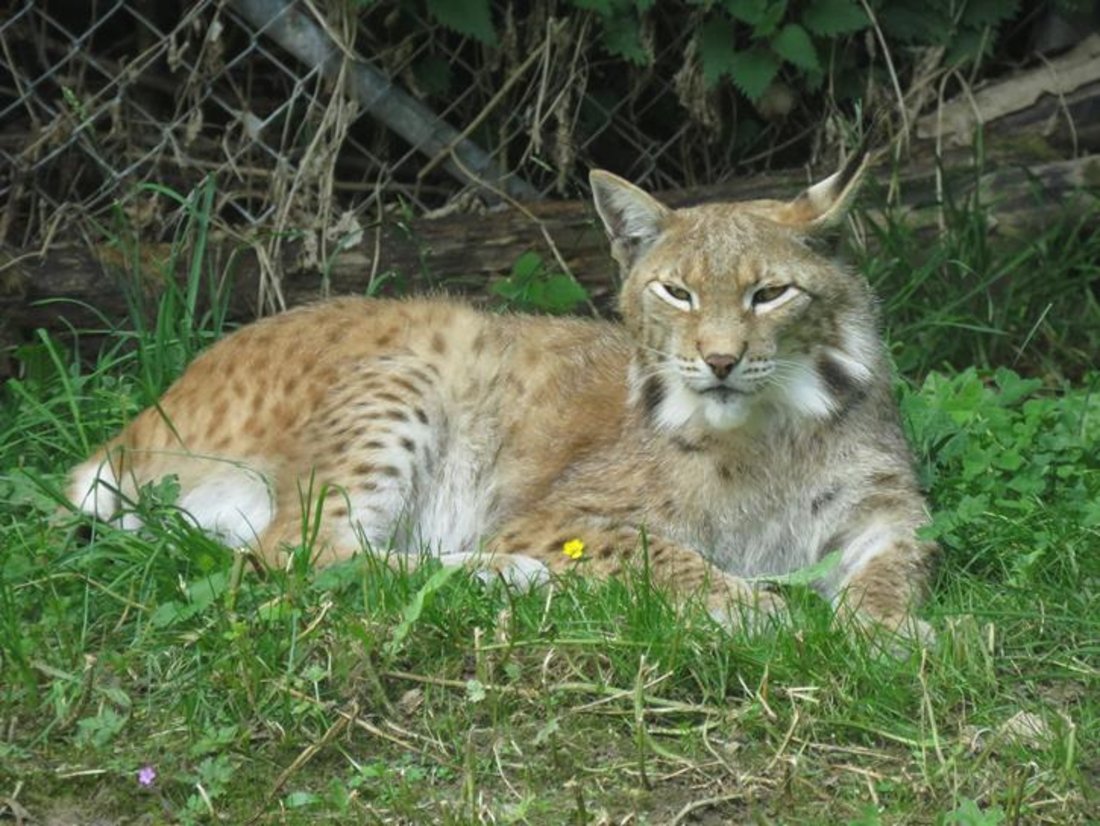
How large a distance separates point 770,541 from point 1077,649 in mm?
1021

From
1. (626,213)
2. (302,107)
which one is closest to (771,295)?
(626,213)

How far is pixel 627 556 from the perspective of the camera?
16.7ft

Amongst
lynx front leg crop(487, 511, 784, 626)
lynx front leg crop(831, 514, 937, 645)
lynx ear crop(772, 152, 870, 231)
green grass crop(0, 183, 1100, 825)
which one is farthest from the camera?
lynx ear crop(772, 152, 870, 231)

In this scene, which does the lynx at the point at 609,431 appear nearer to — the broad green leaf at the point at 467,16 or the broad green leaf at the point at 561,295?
the broad green leaf at the point at 561,295

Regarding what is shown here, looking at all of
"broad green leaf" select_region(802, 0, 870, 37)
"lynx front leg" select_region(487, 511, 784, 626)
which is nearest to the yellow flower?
"lynx front leg" select_region(487, 511, 784, 626)

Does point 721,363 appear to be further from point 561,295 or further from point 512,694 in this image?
point 561,295

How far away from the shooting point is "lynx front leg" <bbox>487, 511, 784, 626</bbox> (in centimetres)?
465

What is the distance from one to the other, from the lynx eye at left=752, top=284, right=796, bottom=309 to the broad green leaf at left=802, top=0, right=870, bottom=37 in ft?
7.12

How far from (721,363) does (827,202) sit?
0.61 m

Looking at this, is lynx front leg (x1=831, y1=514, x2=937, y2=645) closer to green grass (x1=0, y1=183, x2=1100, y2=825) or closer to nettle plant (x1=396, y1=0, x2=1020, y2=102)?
green grass (x1=0, y1=183, x2=1100, y2=825)

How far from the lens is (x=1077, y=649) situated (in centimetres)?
445

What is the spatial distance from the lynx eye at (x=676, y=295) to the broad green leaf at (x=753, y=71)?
1.95 metres

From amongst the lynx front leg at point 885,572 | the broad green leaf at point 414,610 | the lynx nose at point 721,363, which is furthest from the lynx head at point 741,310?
the broad green leaf at point 414,610

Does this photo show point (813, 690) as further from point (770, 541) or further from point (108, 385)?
point (108, 385)
